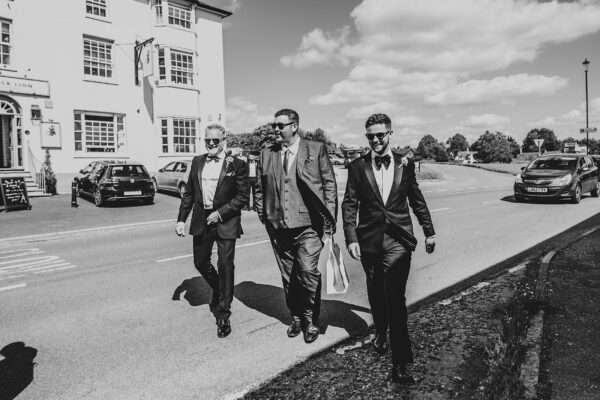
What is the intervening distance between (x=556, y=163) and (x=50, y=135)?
2044 cm

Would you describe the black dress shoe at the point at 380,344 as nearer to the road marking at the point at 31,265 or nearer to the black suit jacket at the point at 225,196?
the black suit jacket at the point at 225,196

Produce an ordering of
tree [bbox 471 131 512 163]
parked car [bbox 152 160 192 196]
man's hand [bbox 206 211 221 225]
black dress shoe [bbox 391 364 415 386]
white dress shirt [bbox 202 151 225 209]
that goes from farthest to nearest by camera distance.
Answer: tree [bbox 471 131 512 163]
parked car [bbox 152 160 192 196]
white dress shirt [bbox 202 151 225 209]
man's hand [bbox 206 211 221 225]
black dress shoe [bbox 391 364 415 386]

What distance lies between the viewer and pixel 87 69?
21000mm

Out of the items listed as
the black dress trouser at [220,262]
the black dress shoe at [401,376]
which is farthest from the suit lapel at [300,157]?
the black dress shoe at [401,376]

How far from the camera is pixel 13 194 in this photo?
47.3 feet

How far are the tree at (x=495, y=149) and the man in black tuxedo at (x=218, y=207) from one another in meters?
132

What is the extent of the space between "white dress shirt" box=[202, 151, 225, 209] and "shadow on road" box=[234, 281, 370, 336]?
1.39 m

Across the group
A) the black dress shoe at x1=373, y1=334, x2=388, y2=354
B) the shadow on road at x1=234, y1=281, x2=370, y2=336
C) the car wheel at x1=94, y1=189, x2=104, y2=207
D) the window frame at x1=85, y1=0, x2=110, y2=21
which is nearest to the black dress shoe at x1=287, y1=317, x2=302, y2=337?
the shadow on road at x1=234, y1=281, x2=370, y2=336

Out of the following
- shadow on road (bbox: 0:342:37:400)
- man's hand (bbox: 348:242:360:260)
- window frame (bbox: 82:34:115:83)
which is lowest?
shadow on road (bbox: 0:342:37:400)

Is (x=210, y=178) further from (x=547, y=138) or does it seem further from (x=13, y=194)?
(x=547, y=138)

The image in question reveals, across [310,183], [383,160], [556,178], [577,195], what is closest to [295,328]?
[310,183]

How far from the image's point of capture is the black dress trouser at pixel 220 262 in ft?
14.1

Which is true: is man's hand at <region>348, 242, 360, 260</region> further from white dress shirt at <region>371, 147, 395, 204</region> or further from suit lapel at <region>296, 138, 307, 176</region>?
suit lapel at <region>296, 138, 307, 176</region>

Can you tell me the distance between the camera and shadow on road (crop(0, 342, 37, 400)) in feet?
10.6
